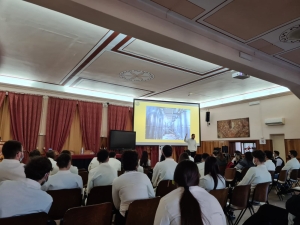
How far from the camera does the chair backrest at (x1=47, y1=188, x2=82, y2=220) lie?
2.32 m

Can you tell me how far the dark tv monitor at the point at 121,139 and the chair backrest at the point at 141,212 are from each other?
640 cm

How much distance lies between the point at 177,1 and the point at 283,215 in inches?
101

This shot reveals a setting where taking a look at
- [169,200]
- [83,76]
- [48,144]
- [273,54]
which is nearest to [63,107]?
[48,144]

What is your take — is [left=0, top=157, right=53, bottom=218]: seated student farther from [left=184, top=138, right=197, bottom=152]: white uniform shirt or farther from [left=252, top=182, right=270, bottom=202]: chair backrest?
[left=184, top=138, right=197, bottom=152]: white uniform shirt

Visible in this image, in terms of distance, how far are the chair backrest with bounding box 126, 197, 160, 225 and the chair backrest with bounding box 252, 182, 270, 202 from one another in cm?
191

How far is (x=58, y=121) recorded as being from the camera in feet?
26.1

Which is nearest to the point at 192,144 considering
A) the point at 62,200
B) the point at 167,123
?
the point at 167,123

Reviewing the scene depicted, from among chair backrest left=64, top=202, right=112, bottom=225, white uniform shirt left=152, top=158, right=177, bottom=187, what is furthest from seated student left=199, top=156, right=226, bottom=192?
chair backrest left=64, top=202, right=112, bottom=225

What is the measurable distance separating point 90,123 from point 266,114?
22.7 ft

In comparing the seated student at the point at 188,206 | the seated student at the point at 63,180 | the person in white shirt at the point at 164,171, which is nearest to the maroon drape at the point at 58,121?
the person in white shirt at the point at 164,171

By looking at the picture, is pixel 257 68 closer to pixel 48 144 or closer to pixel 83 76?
pixel 83 76

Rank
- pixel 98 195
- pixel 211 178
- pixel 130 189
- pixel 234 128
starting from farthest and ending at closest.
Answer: pixel 234 128 → pixel 211 178 → pixel 98 195 → pixel 130 189

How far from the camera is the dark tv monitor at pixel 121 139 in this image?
8531 millimetres

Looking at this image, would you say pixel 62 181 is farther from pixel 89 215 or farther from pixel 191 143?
pixel 191 143
